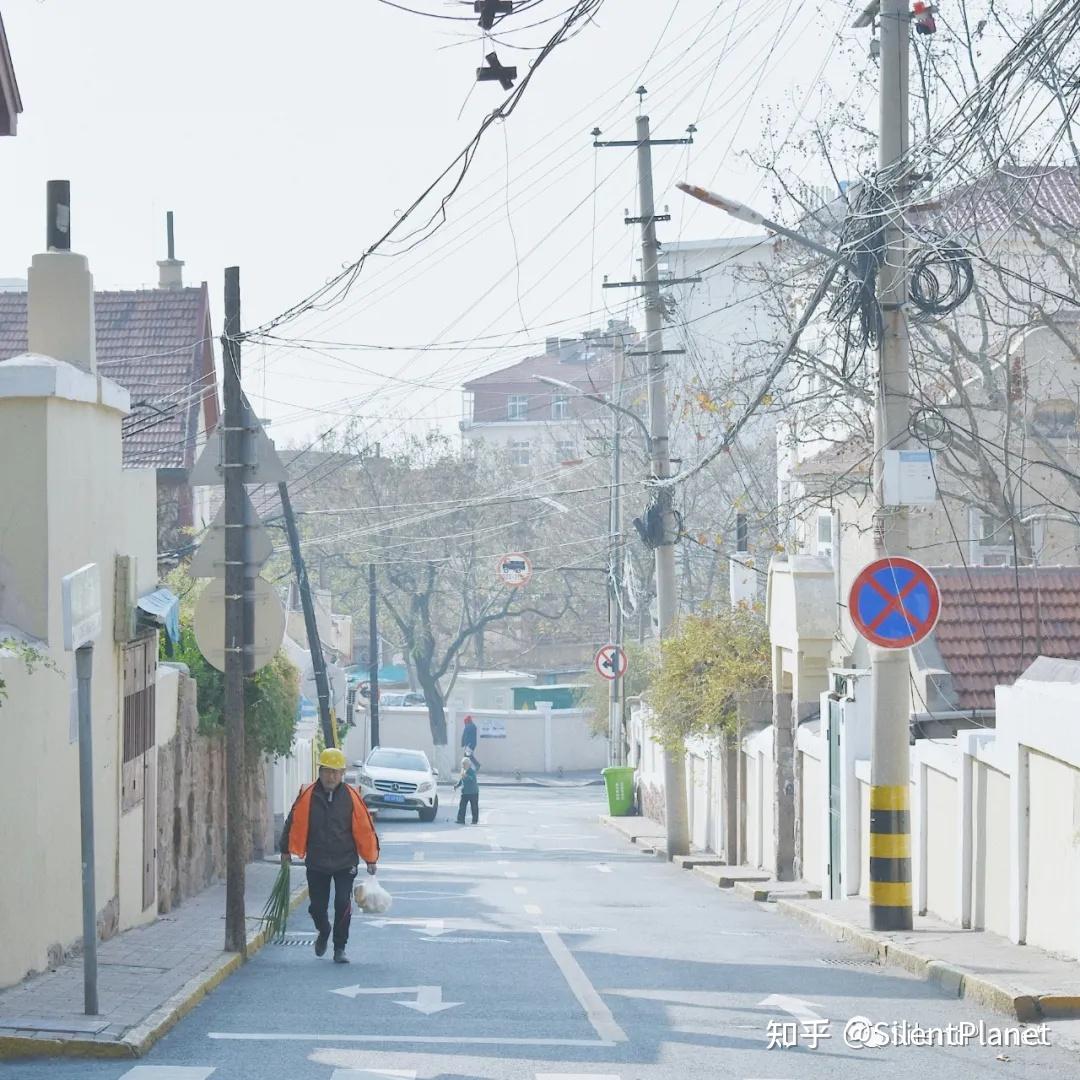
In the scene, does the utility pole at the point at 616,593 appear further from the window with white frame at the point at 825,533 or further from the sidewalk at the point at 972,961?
the sidewalk at the point at 972,961

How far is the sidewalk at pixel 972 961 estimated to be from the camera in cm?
1027

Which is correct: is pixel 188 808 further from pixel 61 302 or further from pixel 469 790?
pixel 469 790

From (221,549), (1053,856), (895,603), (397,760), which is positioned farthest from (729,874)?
(397,760)

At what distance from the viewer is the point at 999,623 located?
68.8ft

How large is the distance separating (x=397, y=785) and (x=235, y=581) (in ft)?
89.7

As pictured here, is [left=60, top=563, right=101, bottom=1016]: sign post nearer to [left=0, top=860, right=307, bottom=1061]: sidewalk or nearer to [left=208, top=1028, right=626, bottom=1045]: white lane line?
[left=0, top=860, right=307, bottom=1061]: sidewalk

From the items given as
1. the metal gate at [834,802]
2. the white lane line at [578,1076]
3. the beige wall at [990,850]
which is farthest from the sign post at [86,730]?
the metal gate at [834,802]

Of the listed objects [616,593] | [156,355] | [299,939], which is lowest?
[299,939]

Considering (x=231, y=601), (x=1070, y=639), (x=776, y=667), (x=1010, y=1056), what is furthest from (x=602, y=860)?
(x=1010, y=1056)

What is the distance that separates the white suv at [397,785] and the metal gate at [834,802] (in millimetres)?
21266

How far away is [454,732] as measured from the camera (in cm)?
6481

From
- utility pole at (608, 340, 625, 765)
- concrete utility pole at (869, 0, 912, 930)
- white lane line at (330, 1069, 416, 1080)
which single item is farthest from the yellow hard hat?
utility pole at (608, 340, 625, 765)

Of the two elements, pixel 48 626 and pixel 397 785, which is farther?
pixel 397 785

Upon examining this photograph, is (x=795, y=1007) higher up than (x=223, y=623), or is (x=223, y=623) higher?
(x=223, y=623)
